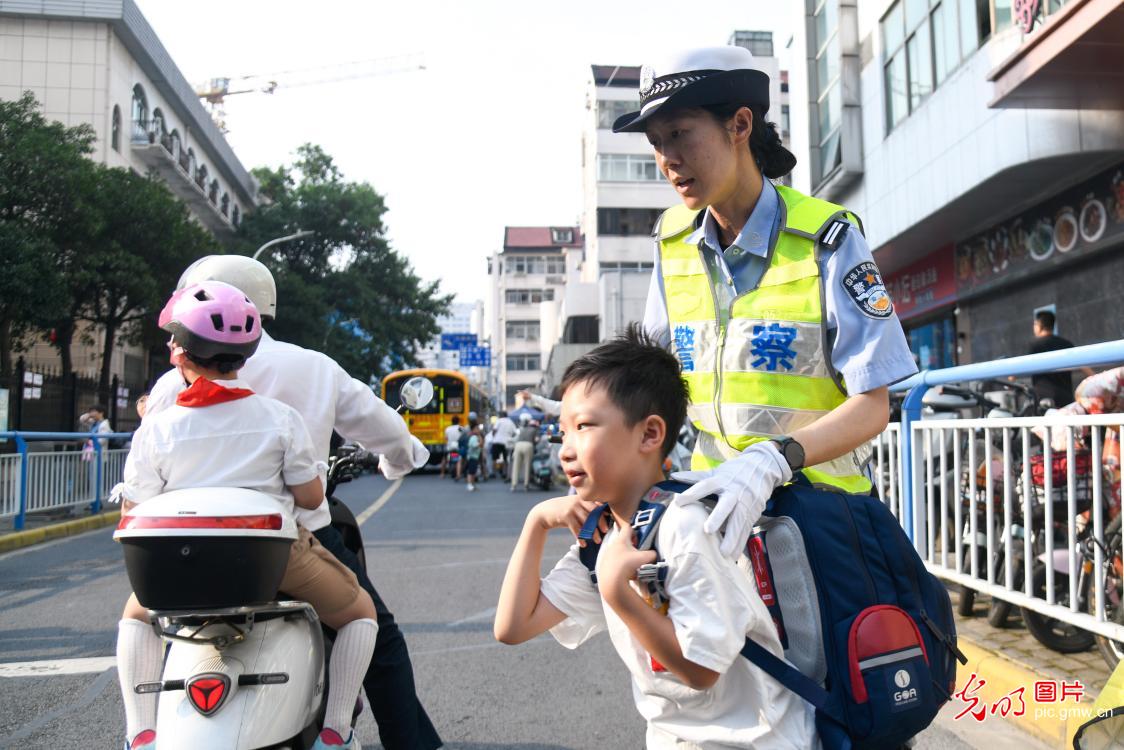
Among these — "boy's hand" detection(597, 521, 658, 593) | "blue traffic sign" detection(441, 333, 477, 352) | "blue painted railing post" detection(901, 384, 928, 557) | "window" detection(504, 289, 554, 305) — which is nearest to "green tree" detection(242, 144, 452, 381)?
"blue traffic sign" detection(441, 333, 477, 352)

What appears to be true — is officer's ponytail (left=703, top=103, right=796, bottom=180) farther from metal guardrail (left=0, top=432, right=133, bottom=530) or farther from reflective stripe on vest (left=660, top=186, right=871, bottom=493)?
metal guardrail (left=0, top=432, right=133, bottom=530)

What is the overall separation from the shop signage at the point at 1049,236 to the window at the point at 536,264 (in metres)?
66.0

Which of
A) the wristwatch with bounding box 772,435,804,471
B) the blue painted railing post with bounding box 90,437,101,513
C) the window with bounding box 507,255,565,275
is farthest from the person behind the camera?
the window with bounding box 507,255,565,275

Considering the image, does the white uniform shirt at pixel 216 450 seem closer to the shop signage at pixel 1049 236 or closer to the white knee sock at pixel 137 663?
the white knee sock at pixel 137 663

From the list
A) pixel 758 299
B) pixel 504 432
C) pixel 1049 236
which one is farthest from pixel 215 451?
pixel 504 432

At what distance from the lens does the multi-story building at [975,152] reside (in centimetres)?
1087

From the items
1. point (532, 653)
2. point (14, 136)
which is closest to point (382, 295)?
point (14, 136)

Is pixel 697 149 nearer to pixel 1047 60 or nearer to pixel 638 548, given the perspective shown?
pixel 638 548

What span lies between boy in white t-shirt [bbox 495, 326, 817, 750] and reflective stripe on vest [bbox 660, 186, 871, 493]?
16 centimetres

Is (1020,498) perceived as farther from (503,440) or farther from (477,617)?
(503,440)

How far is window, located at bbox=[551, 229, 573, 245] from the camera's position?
8155cm

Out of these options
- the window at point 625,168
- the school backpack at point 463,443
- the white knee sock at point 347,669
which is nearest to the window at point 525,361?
the window at point 625,168

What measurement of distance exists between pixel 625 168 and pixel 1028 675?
4264cm

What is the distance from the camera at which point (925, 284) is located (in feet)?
58.9
